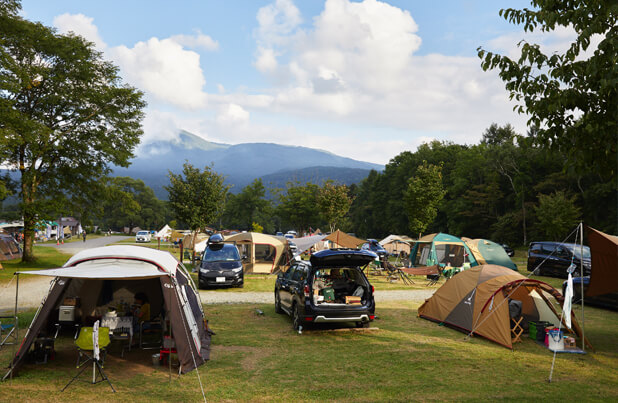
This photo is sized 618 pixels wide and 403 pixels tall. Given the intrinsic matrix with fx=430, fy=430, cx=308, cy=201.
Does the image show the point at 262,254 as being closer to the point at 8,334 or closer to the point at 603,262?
the point at 8,334

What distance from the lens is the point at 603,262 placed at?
939cm

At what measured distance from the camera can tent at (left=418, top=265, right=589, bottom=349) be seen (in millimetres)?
9195

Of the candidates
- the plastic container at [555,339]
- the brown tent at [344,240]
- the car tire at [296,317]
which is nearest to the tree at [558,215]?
the brown tent at [344,240]

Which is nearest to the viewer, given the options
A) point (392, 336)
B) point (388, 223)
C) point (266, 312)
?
point (392, 336)

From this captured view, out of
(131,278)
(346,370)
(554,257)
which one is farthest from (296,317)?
(554,257)

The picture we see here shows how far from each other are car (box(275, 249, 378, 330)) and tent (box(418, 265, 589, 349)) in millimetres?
2188

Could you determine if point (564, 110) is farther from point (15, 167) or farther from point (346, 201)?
point (346, 201)

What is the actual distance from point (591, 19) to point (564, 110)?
1434 millimetres

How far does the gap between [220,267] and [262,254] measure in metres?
7.47

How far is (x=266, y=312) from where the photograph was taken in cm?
1233

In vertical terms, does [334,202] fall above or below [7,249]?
above

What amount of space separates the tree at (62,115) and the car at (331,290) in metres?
16.2

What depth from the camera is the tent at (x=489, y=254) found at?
75.4ft

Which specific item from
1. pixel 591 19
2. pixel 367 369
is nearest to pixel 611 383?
pixel 367 369
